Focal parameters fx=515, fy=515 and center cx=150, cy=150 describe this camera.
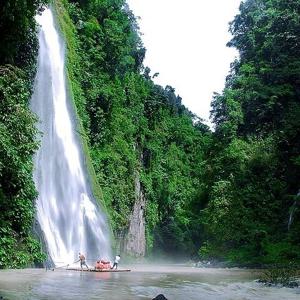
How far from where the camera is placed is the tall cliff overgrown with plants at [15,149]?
14.4 metres

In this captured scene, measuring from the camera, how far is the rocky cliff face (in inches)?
1352

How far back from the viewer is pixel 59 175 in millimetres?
22141

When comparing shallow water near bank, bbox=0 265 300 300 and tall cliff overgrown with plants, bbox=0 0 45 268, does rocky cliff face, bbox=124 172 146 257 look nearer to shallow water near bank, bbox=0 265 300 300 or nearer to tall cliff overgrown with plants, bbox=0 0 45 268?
tall cliff overgrown with plants, bbox=0 0 45 268

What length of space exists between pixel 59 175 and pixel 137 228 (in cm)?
1524

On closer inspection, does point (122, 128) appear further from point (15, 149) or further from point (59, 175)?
point (15, 149)

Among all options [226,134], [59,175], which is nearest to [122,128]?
[226,134]

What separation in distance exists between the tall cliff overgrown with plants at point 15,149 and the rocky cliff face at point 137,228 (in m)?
17.3

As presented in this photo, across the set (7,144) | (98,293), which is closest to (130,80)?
(7,144)

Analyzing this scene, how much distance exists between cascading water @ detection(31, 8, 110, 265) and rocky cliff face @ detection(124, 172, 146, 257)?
10274 mm

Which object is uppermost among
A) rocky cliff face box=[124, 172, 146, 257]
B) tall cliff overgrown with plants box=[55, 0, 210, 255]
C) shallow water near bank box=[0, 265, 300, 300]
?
tall cliff overgrown with plants box=[55, 0, 210, 255]

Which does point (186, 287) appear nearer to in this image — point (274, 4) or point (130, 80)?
point (130, 80)

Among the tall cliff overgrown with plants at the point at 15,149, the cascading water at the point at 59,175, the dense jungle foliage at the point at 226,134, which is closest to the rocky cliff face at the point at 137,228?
the dense jungle foliage at the point at 226,134

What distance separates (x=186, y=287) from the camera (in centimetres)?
1344

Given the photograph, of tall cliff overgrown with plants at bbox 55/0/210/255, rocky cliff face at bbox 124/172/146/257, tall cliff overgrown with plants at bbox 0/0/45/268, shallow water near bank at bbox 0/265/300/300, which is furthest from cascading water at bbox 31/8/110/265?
rocky cliff face at bbox 124/172/146/257
